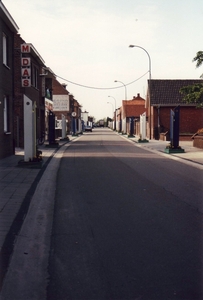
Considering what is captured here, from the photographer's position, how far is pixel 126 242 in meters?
5.83

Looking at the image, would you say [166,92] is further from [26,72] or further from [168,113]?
[26,72]

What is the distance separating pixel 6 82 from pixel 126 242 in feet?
48.9

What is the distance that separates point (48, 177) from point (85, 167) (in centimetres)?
281

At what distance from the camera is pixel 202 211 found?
7773 millimetres

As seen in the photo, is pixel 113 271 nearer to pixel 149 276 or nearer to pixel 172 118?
pixel 149 276

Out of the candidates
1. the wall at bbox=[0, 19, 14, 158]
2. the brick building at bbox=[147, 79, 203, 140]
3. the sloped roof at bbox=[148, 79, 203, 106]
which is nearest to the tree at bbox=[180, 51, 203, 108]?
the wall at bbox=[0, 19, 14, 158]

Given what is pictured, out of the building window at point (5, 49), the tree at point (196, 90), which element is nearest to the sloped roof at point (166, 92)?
the tree at point (196, 90)

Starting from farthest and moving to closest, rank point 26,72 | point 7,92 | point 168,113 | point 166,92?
point 166,92
point 168,113
point 26,72
point 7,92

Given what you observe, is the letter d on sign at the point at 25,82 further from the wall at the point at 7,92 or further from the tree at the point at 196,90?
the tree at the point at 196,90

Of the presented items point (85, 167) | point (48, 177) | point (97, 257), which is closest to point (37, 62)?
point (85, 167)

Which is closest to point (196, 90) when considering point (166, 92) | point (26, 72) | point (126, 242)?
point (26, 72)

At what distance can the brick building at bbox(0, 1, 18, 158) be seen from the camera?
721 inches

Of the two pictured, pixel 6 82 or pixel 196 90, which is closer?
pixel 6 82

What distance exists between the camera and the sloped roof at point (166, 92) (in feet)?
161
